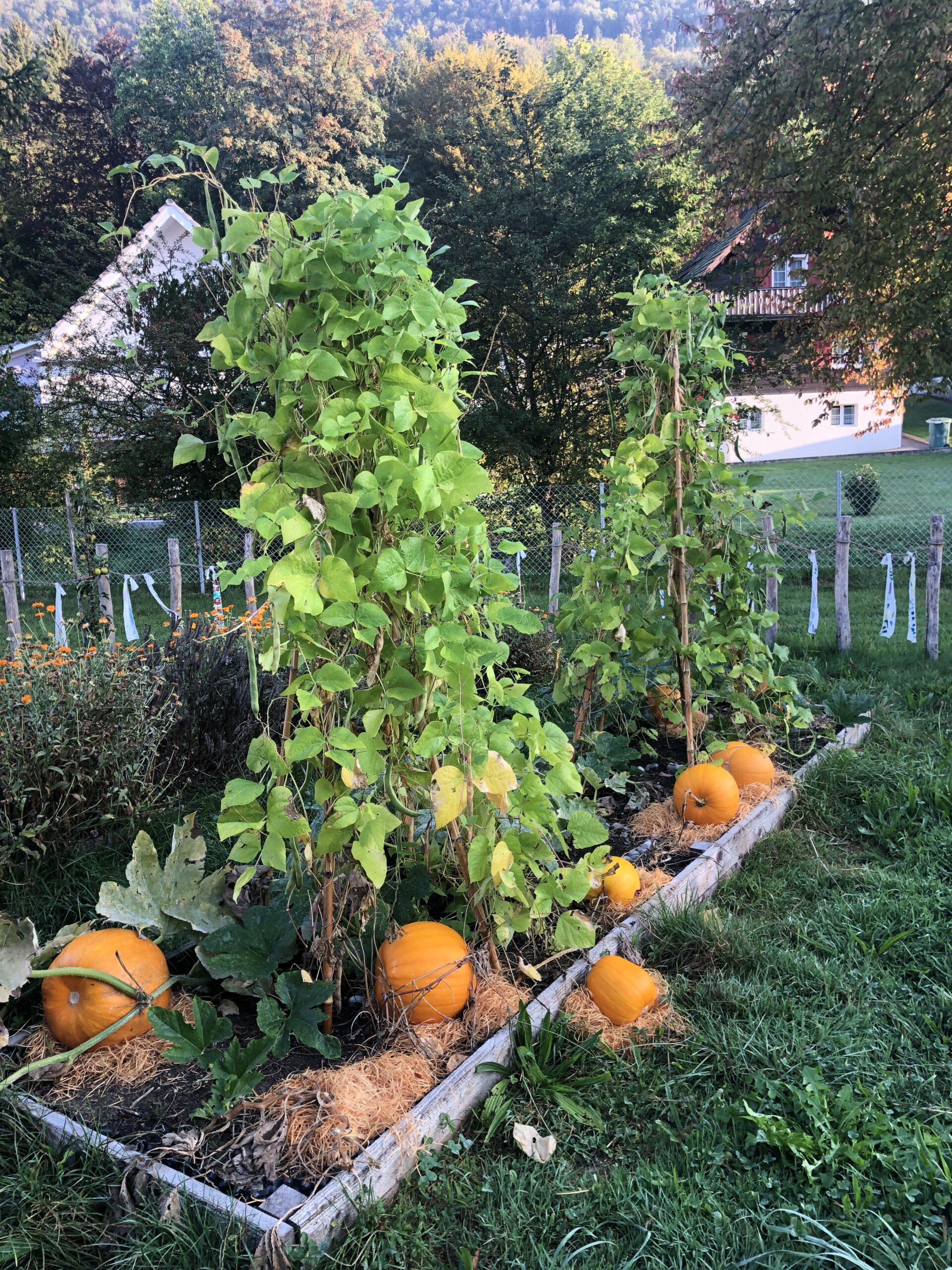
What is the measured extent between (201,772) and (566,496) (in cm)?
829

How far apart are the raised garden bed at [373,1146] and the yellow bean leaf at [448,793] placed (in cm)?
62

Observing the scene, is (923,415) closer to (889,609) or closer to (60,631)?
(889,609)

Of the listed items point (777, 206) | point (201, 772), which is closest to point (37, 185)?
point (777, 206)

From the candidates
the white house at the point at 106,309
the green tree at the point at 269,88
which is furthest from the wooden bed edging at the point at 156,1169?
the green tree at the point at 269,88

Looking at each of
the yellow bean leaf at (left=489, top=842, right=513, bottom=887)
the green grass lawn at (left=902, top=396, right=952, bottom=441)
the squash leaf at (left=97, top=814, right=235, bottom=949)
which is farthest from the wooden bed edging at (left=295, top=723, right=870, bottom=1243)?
the green grass lawn at (left=902, top=396, right=952, bottom=441)

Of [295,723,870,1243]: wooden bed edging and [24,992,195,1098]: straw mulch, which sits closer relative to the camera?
[295,723,870,1243]: wooden bed edging

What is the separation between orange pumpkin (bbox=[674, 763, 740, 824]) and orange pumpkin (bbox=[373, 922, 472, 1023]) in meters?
1.42

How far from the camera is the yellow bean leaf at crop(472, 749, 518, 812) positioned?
2.14m

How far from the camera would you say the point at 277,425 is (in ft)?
6.44

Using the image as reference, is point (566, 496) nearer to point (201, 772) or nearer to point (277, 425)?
point (201, 772)

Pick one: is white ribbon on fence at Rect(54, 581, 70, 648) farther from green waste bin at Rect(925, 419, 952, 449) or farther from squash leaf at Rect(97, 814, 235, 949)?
green waste bin at Rect(925, 419, 952, 449)

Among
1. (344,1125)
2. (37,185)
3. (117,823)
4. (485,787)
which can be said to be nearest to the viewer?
(344,1125)

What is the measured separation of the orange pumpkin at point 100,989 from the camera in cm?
210

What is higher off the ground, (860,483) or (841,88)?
(841,88)
